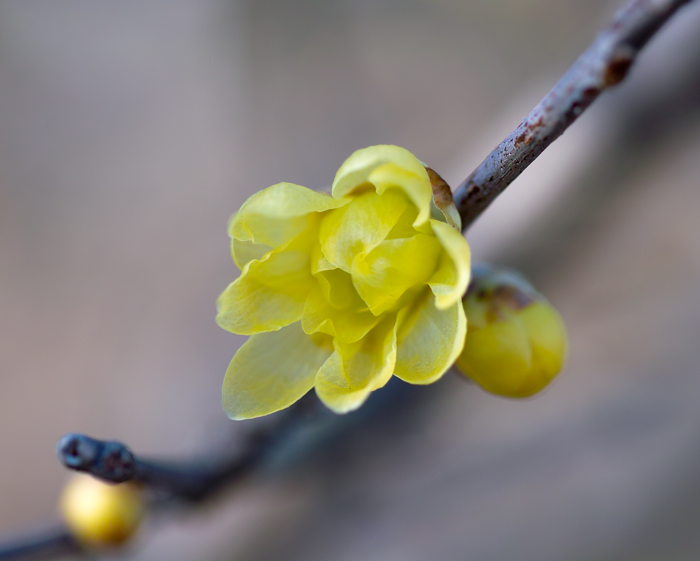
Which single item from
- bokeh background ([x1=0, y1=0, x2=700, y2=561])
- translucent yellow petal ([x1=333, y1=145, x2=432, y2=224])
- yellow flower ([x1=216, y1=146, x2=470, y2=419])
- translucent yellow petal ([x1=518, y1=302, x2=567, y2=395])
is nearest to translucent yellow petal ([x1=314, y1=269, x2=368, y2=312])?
yellow flower ([x1=216, y1=146, x2=470, y2=419])

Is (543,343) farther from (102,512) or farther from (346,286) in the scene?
(102,512)

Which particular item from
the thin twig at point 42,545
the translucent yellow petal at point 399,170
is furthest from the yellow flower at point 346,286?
the thin twig at point 42,545

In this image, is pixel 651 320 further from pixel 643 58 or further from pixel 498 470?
pixel 643 58

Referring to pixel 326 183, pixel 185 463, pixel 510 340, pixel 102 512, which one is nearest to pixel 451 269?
pixel 510 340

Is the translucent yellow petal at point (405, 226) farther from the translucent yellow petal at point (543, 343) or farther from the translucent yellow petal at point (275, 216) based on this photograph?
the translucent yellow petal at point (543, 343)

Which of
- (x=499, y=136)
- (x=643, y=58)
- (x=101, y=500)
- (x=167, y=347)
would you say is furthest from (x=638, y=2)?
(x=167, y=347)

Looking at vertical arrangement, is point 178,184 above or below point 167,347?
above
